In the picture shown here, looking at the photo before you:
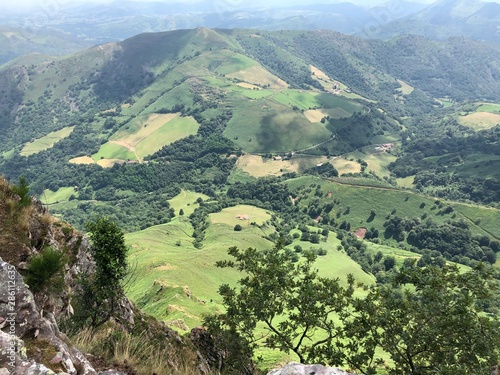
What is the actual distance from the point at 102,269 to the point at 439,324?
2282 cm

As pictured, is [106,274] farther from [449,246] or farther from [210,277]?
[449,246]

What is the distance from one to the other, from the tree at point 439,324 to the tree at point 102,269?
17.8 metres

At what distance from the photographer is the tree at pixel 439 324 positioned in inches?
893

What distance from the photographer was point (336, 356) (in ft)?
87.0

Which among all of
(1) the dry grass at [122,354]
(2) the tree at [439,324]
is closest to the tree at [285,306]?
(2) the tree at [439,324]

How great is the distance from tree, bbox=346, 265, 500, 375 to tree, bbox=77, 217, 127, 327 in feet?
58.3

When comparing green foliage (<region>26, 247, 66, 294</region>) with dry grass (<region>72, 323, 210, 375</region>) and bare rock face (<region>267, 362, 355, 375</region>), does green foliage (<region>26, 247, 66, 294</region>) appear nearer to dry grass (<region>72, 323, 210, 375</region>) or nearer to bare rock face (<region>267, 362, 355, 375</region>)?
dry grass (<region>72, 323, 210, 375</region>)

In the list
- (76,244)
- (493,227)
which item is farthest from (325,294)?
(493,227)

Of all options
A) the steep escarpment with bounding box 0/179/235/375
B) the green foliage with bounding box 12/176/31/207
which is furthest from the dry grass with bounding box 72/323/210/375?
the green foliage with bounding box 12/176/31/207

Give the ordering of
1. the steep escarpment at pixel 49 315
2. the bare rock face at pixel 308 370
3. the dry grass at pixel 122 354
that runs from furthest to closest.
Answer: the dry grass at pixel 122 354 < the bare rock face at pixel 308 370 < the steep escarpment at pixel 49 315

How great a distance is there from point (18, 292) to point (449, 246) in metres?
201

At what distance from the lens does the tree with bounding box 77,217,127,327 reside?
75.2 ft

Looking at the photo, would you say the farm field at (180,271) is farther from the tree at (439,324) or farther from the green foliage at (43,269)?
the tree at (439,324)

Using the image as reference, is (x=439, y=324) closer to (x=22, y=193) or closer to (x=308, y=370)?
(x=308, y=370)
